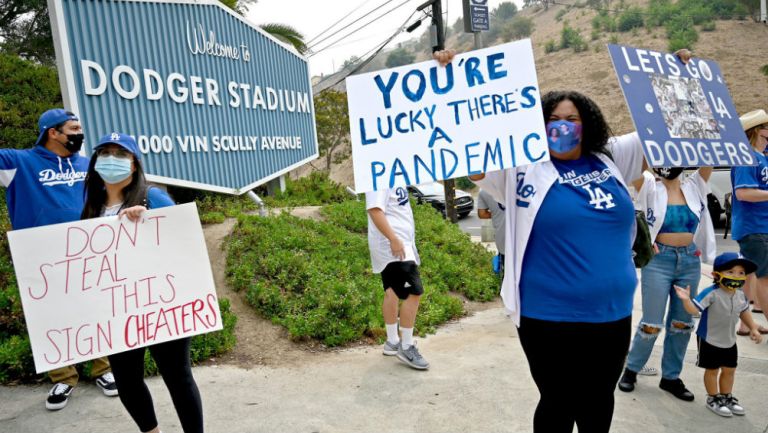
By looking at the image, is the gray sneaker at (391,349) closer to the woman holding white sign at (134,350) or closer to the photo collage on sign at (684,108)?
the woman holding white sign at (134,350)

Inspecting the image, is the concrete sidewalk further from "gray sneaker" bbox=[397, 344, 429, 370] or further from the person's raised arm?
the person's raised arm

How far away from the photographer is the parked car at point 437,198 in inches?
688

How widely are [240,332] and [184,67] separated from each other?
14.2 feet

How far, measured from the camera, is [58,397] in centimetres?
341

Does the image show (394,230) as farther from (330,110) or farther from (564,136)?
(330,110)

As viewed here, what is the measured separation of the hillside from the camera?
110 feet

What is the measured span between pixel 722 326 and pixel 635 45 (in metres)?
42.7

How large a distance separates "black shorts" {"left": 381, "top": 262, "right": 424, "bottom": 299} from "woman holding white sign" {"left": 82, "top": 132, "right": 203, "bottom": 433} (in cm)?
179

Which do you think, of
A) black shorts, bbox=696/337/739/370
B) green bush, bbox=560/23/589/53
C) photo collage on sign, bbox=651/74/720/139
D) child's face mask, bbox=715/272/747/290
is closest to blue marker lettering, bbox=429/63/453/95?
photo collage on sign, bbox=651/74/720/139

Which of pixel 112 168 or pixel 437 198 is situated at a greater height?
pixel 112 168

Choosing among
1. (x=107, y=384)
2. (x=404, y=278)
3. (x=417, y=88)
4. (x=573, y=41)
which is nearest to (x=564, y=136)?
(x=417, y=88)

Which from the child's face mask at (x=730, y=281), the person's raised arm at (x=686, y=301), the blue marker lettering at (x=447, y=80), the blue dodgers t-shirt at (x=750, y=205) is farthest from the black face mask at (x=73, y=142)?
the blue dodgers t-shirt at (x=750, y=205)

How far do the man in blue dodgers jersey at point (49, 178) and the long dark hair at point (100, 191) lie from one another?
0.92 metres

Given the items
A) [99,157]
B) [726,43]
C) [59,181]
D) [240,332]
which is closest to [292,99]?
[240,332]
